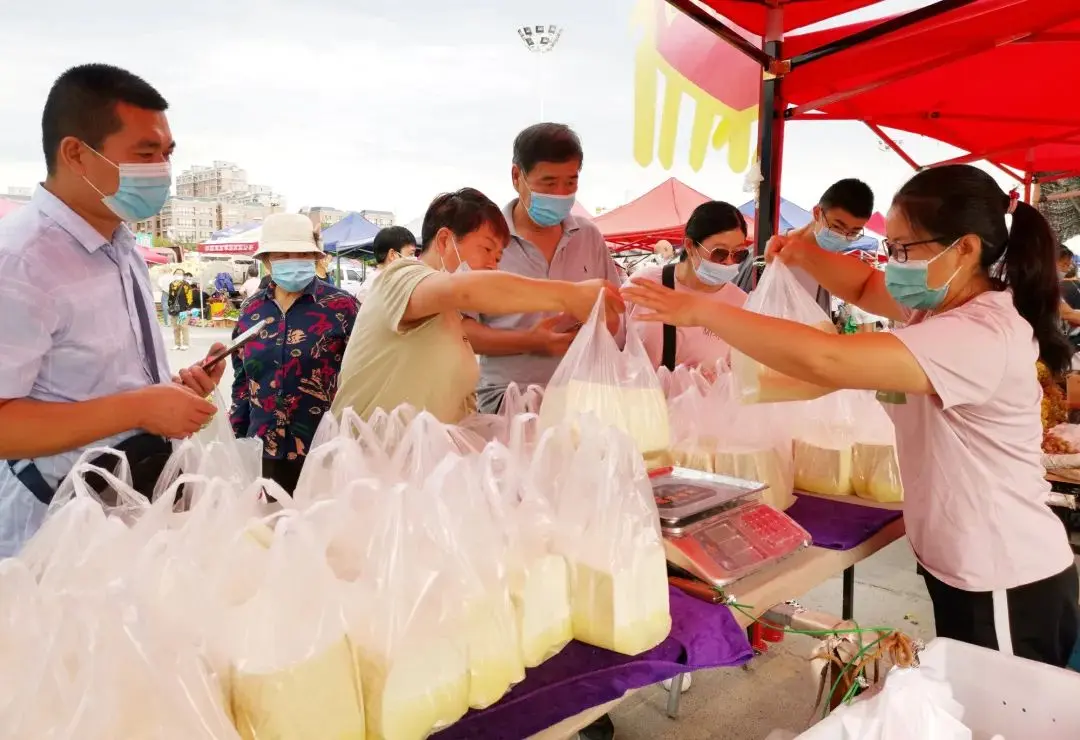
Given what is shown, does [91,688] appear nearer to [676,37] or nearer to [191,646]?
[191,646]

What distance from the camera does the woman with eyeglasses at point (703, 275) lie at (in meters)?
2.54

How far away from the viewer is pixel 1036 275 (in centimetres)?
149

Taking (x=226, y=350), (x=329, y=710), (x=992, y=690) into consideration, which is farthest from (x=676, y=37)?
(x=329, y=710)

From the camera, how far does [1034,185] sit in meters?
7.07

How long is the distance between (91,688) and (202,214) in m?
27.4

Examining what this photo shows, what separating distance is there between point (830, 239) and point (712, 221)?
75 centimetres

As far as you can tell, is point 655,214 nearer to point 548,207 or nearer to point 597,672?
point 548,207

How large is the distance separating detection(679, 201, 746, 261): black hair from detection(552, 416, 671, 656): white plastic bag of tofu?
1575 millimetres

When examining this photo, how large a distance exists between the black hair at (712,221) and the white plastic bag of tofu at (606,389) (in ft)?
3.64

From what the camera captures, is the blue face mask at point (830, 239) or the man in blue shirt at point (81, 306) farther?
the blue face mask at point (830, 239)

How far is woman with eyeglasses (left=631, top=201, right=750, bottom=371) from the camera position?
254 centimetres

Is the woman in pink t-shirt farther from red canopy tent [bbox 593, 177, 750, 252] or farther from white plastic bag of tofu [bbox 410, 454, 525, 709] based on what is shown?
red canopy tent [bbox 593, 177, 750, 252]

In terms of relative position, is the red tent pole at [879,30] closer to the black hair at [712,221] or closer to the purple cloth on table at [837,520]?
the black hair at [712,221]

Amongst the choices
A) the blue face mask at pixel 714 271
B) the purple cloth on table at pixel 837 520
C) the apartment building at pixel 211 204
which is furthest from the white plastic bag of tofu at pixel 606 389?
the apartment building at pixel 211 204
